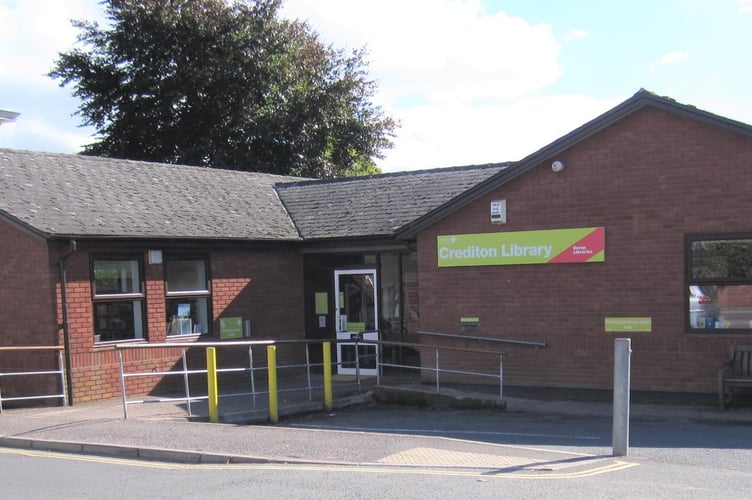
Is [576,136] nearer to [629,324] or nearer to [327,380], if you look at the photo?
[629,324]

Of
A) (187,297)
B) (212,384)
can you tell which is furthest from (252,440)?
(187,297)

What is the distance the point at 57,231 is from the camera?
1179 cm

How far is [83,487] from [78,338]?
5.85 meters

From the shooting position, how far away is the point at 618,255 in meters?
11.9

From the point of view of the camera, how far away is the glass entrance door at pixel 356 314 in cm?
1538

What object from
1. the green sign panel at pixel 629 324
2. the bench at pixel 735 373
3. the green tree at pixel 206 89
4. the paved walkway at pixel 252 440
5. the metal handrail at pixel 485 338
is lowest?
the paved walkway at pixel 252 440

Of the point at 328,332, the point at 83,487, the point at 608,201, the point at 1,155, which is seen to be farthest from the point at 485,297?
the point at 1,155

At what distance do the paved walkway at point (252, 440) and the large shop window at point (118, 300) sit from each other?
1.88 meters

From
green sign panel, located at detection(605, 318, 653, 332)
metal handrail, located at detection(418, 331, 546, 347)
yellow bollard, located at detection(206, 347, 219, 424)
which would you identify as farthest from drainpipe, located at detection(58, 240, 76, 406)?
green sign panel, located at detection(605, 318, 653, 332)

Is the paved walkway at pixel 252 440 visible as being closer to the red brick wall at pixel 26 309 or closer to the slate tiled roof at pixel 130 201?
the red brick wall at pixel 26 309

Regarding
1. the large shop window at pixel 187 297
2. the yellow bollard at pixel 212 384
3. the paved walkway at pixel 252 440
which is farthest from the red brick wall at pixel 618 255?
the large shop window at pixel 187 297

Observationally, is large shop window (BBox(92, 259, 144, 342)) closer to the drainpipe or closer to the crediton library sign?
the drainpipe

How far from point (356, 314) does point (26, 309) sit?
6418 mm

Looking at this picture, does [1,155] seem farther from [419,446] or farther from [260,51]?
[260,51]
